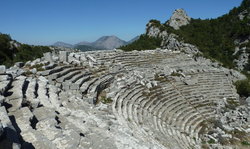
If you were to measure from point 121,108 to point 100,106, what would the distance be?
4.75 ft

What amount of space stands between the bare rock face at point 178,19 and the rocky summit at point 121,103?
17999 mm

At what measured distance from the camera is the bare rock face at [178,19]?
145 feet

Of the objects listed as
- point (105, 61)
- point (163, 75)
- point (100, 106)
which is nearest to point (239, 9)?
point (163, 75)

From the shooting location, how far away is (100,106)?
10.7m

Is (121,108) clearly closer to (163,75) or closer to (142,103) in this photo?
(142,103)

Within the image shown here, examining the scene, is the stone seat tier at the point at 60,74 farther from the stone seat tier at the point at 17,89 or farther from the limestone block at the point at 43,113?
the limestone block at the point at 43,113

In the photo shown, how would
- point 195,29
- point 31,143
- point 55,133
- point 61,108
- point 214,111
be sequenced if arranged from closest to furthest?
point 31,143
point 55,133
point 61,108
point 214,111
point 195,29

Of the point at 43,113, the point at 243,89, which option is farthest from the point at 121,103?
the point at 243,89

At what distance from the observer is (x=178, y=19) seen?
4481 cm

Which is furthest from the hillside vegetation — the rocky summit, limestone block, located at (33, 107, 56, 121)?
limestone block, located at (33, 107, 56, 121)

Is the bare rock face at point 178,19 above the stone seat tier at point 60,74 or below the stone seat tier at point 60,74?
above

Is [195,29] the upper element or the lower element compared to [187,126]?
upper

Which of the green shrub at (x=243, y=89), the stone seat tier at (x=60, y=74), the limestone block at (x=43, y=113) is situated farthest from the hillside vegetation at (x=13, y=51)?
the green shrub at (x=243, y=89)

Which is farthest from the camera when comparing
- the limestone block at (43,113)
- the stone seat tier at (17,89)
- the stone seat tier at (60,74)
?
the stone seat tier at (60,74)
